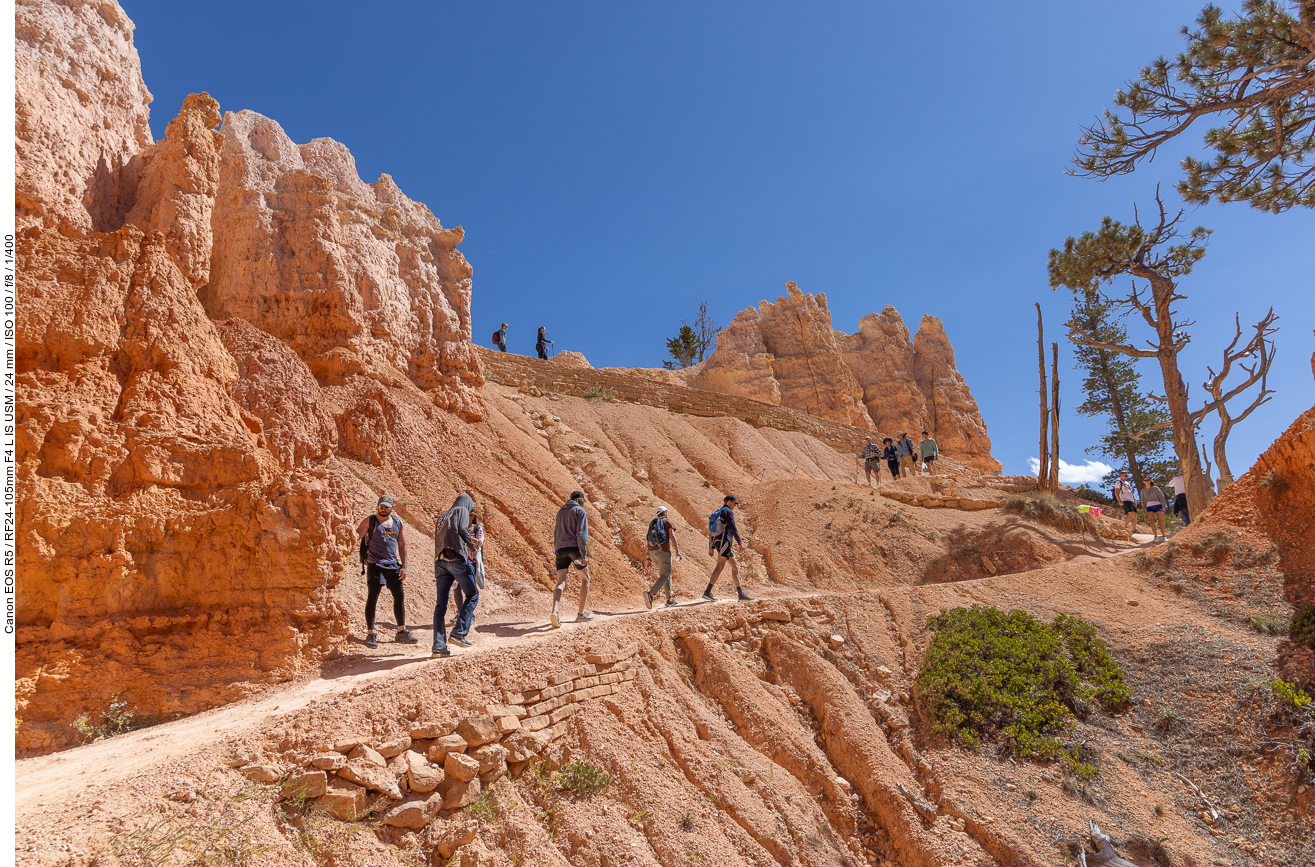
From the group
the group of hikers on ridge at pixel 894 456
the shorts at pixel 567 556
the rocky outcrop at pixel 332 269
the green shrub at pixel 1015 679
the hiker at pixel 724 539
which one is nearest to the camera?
the green shrub at pixel 1015 679

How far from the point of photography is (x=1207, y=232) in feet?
53.6

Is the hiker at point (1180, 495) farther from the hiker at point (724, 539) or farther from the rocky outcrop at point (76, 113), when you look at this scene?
the rocky outcrop at point (76, 113)

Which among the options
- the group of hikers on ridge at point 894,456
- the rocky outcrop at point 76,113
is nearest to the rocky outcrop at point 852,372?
the group of hikers on ridge at point 894,456

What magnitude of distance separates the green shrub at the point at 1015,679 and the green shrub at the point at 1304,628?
2.22m

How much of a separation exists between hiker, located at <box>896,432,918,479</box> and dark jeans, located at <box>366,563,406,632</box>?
1682cm

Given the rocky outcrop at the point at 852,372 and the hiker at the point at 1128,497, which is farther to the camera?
the rocky outcrop at the point at 852,372

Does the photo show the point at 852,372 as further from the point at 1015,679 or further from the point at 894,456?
the point at 1015,679

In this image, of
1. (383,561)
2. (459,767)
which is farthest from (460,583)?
(459,767)

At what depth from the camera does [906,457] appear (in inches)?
945

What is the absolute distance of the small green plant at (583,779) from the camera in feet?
17.9

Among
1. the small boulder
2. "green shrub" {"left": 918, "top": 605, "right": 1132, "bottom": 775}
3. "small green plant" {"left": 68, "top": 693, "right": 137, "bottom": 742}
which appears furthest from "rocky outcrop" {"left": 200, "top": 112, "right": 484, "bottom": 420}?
"green shrub" {"left": 918, "top": 605, "right": 1132, "bottom": 775}

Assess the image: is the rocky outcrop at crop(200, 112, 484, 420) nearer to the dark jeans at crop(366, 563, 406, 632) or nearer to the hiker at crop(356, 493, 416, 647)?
the hiker at crop(356, 493, 416, 647)

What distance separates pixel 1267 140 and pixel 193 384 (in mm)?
17469

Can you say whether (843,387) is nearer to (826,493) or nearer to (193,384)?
(826,493)
